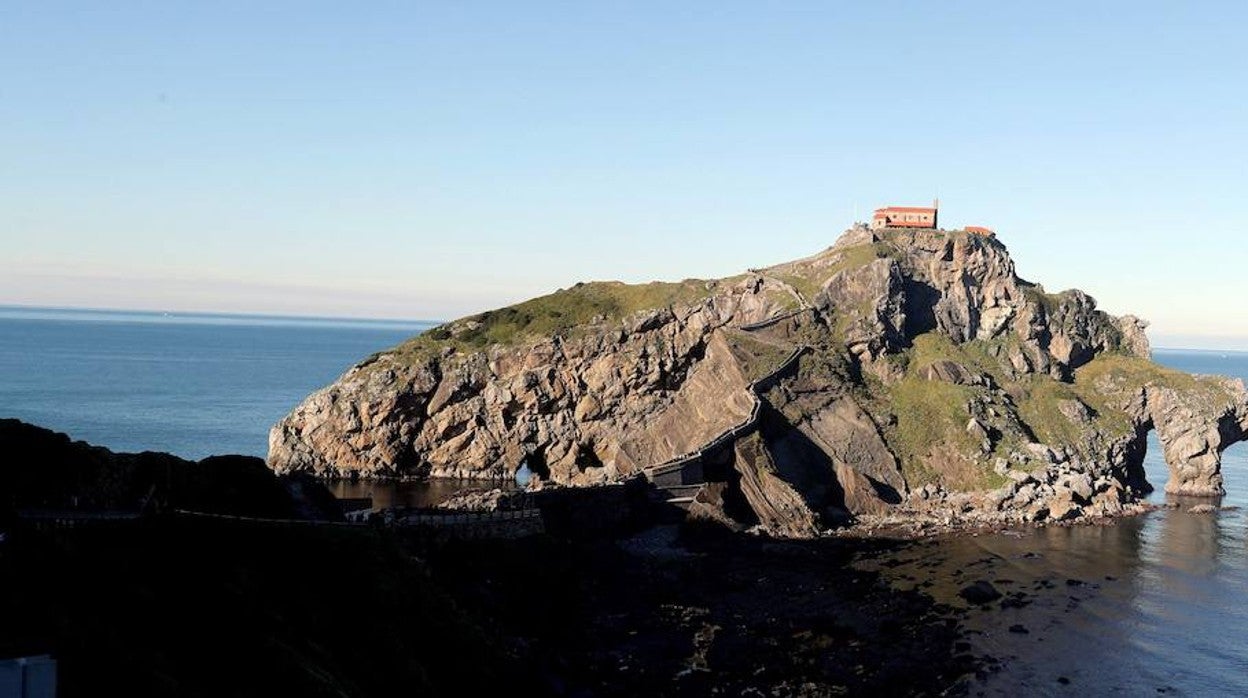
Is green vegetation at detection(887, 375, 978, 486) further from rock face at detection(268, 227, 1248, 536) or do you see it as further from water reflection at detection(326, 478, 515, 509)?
water reflection at detection(326, 478, 515, 509)

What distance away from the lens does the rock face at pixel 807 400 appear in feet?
362

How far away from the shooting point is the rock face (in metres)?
110

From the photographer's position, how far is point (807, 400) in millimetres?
115688

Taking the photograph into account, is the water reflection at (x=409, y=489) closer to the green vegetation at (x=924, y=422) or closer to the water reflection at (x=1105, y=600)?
the green vegetation at (x=924, y=422)

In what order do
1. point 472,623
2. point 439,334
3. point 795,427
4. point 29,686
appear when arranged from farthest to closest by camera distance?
point 439,334, point 795,427, point 472,623, point 29,686

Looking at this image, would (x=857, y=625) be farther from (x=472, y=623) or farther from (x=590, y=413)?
(x=590, y=413)

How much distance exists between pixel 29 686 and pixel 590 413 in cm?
9757

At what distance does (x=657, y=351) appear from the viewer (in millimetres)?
122125

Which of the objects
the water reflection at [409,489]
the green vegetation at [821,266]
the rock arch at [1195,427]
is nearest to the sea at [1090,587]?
the water reflection at [409,489]

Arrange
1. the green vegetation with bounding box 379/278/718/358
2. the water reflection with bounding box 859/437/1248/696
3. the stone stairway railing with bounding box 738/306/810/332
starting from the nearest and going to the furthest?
the water reflection with bounding box 859/437/1248/696
the stone stairway railing with bounding box 738/306/810/332
the green vegetation with bounding box 379/278/718/358

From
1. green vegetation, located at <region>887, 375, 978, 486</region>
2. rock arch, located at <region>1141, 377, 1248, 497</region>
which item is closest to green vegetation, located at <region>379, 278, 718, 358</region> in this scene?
green vegetation, located at <region>887, 375, 978, 486</region>

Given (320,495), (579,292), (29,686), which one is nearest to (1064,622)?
(320,495)

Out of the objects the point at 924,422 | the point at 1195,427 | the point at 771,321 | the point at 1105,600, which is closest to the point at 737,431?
the point at 771,321

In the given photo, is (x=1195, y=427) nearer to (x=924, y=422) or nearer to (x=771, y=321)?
(x=924, y=422)
